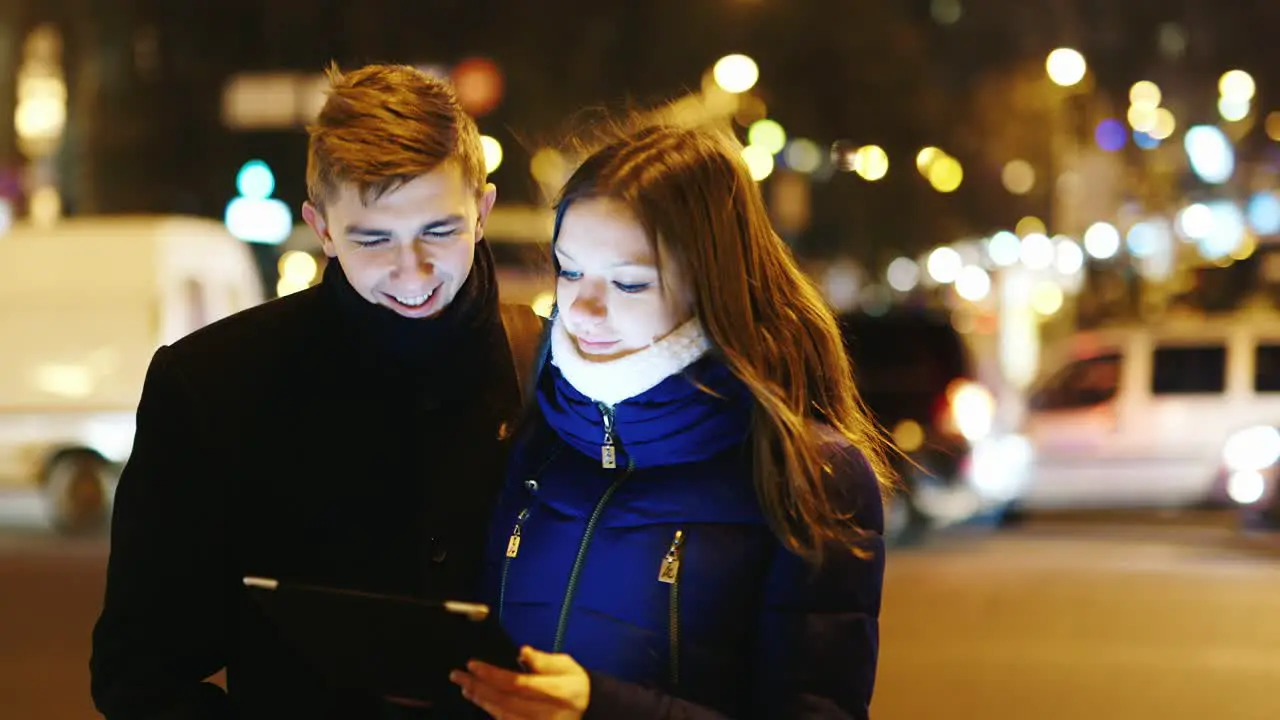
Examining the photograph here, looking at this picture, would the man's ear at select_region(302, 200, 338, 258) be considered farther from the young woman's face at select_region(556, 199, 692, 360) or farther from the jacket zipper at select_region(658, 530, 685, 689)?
the jacket zipper at select_region(658, 530, 685, 689)

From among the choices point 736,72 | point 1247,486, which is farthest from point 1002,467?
point 736,72

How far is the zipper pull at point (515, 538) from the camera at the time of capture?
2361 mm

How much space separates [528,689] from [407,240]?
0.92m

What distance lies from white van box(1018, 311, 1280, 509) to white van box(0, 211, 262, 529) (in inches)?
323

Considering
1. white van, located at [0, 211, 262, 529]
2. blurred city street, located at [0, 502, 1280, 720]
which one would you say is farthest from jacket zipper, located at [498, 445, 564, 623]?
white van, located at [0, 211, 262, 529]

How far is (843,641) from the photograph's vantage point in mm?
2162

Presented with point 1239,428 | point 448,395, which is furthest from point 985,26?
point 448,395

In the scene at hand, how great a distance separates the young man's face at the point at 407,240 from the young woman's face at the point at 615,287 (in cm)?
40

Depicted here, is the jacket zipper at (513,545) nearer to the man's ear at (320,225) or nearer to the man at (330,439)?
the man at (330,439)

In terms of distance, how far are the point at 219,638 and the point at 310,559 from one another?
19cm

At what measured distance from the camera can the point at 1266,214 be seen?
2369 centimetres

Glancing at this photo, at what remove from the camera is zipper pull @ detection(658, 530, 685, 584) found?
222 centimetres

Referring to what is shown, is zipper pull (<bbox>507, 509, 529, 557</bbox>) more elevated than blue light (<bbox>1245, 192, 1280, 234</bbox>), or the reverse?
blue light (<bbox>1245, 192, 1280, 234</bbox>)

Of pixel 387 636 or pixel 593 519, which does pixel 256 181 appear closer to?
pixel 593 519
